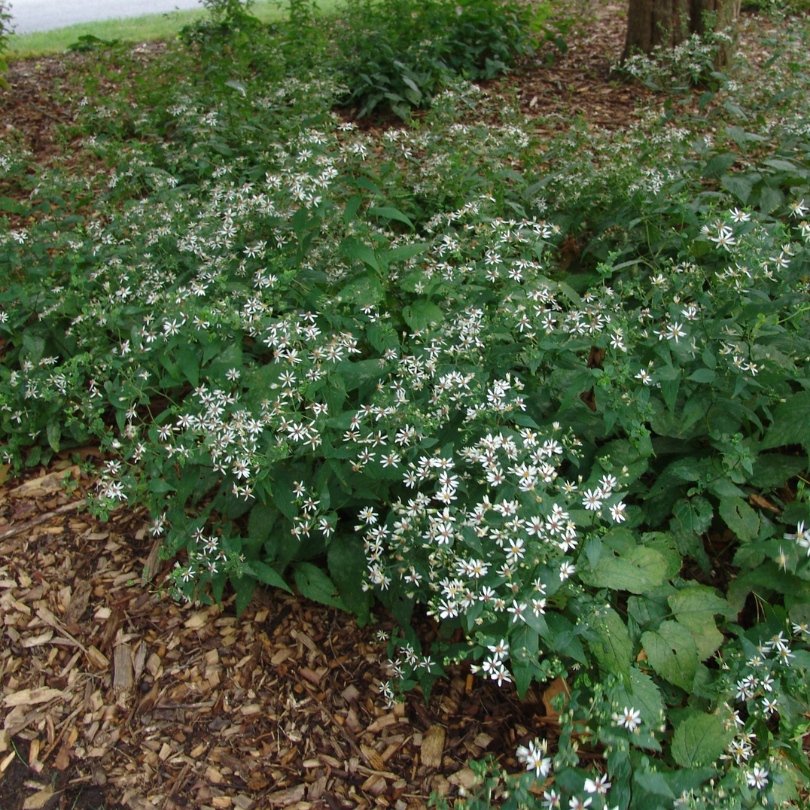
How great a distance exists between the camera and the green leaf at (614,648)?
2.44m

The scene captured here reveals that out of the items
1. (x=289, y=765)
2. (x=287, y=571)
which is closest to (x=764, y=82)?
(x=287, y=571)

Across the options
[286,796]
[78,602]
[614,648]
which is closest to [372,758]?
[286,796]

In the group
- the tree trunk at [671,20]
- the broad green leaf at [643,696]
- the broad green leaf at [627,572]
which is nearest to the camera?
the broad green leaf at [643,696]

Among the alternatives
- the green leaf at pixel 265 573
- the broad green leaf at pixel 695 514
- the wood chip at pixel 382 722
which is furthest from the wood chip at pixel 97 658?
the broad green leaf at pixel 695 514

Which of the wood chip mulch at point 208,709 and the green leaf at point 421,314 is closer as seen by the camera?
the wood chip mulch at point 208,709

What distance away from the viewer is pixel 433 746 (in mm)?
2770

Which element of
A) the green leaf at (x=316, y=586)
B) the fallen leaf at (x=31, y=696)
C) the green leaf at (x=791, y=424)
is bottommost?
the fallen leaf at (x=31, y=696)

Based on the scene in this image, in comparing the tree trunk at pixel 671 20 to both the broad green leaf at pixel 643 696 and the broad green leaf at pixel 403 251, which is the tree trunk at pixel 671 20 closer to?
the broad green leaf at pixel 403 251

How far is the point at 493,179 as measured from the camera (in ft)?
14.6

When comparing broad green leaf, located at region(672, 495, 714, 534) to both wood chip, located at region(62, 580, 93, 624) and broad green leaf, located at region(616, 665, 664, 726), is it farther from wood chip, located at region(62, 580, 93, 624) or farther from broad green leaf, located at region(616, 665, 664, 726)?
wood chip, located at region(62, 580, 93, 624)

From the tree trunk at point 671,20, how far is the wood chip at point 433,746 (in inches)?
251

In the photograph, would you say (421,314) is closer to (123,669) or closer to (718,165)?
(123,669)

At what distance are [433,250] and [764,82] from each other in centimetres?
331

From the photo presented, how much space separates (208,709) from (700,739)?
1966 mm
